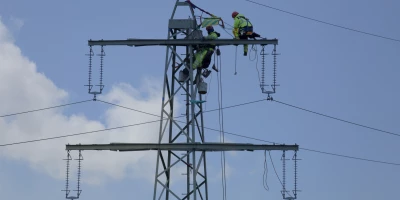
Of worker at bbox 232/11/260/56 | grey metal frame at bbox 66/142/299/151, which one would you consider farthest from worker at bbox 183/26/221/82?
grey metal frame at bbox 66/142/299/151

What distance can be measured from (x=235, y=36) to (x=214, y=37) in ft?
2.55

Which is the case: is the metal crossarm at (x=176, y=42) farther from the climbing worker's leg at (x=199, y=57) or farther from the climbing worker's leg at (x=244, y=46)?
the climbing worker's leg at (x=199, y=57)

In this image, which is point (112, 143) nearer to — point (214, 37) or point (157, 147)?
point (157, 147)

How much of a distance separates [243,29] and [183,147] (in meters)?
4.93

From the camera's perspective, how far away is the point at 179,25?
191 feet

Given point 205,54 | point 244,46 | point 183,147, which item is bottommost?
point 183,147

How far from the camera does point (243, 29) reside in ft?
190

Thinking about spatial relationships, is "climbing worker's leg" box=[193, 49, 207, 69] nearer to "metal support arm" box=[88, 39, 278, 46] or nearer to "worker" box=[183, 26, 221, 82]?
"worker" box=[183, 26, 221, 82]

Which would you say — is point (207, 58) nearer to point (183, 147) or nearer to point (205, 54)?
point (205, 54)

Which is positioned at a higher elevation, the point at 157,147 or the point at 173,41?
the point at 173,41

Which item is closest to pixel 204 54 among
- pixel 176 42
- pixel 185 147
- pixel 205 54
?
pixel 205 54

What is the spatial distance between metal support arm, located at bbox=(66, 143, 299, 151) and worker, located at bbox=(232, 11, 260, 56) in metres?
3.41

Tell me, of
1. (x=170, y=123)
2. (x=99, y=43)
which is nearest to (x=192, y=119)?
(x=170, y=123)

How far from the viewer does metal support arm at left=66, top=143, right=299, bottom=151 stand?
186 feet
